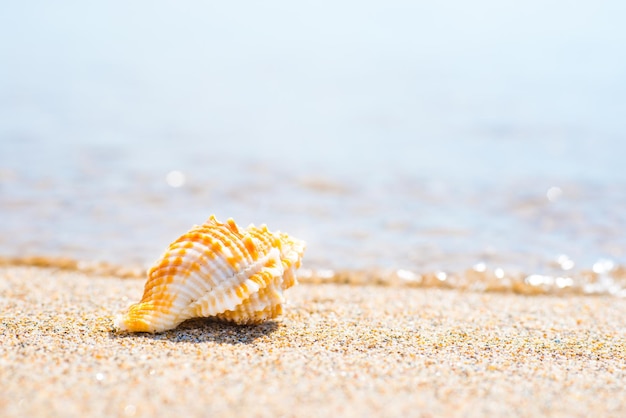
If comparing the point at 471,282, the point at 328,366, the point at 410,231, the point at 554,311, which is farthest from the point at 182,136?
the point at 328,366

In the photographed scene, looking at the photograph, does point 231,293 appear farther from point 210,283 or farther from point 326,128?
→ point 326,128

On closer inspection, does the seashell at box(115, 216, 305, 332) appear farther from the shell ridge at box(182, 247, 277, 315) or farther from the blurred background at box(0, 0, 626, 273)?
the blurred background at box(0, 0, 626, 273)

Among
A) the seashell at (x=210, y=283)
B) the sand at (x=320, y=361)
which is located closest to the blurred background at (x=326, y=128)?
the sand at (x=320, y=361)

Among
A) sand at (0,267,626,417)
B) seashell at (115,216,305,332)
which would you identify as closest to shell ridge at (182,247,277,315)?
seashell at (115,216,305,332)

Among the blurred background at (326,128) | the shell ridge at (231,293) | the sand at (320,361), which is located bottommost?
the sand at (320,361)

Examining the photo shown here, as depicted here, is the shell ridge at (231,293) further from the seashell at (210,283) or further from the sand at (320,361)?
the sand at (320,361)

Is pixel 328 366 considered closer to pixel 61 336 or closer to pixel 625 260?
pixel 61 336
